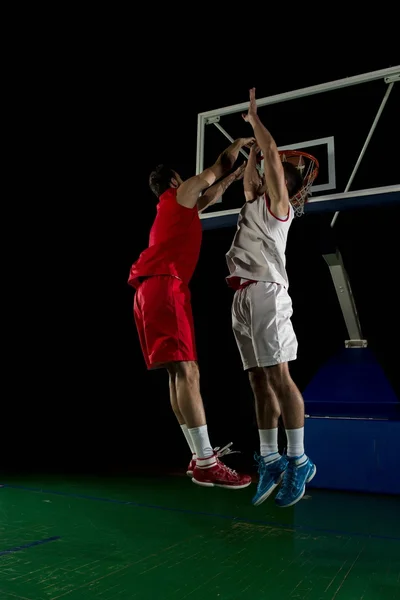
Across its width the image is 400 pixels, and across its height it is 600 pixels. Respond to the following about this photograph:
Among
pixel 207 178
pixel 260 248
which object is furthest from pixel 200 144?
pixel 260 248

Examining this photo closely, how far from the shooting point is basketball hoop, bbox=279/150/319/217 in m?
3.70

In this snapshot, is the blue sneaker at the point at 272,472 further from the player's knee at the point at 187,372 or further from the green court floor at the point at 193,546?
the player's knee at the point at 187,372

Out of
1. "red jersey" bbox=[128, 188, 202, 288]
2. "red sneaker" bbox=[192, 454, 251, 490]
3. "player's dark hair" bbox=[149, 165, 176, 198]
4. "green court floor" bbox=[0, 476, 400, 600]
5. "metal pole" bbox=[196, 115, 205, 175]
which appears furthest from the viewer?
"metal pole" bbox=[196, 115, 205, 175]

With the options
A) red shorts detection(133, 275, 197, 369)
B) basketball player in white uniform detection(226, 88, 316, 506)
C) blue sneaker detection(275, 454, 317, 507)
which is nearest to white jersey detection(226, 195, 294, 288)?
basketball player in white uniform detection(226, 88, 316, 506)

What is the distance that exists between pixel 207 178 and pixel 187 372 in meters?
1.03

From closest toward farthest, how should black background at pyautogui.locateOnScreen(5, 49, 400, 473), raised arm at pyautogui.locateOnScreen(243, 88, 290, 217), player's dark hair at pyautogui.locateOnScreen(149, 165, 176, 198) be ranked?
1. raised arm at pyautogui.locateOnScreen(243, 88, 290, 217)
2. player's dark hair at pyautogui.locateOnScreen(149, 165, 176, 198)
3. black background at pyautogui.locateOnScreen(5, 49, 400, 473)

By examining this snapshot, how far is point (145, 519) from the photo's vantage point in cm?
347

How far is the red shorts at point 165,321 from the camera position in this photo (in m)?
3.09

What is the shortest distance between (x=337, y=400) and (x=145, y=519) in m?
1.82

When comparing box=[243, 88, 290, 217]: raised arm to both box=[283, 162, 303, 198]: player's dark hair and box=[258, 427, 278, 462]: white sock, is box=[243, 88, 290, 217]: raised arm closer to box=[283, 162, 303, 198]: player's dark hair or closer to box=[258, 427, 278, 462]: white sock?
box=[283, 162, 303, 198]: player's dark hair

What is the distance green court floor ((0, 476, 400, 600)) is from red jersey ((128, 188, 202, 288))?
1.41m

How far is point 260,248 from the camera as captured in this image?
3.09m

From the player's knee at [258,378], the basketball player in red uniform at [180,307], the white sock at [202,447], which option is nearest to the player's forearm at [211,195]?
the basketball player in red uniform at [180,307]

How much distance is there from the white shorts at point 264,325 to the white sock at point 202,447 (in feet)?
1.40
